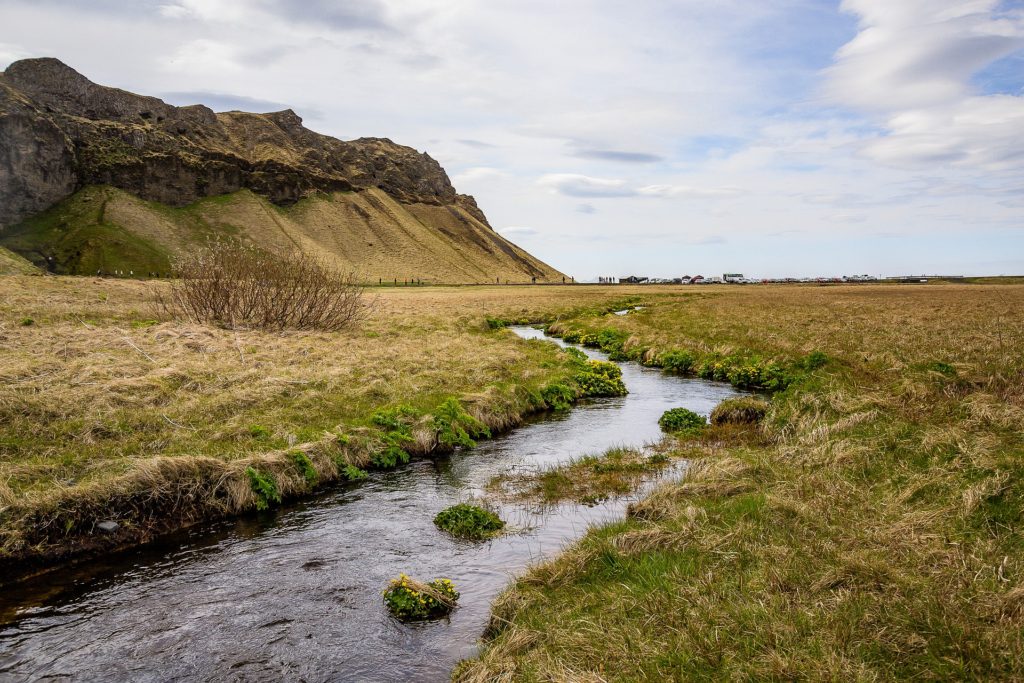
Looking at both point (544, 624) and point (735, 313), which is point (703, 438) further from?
point (735, 313)

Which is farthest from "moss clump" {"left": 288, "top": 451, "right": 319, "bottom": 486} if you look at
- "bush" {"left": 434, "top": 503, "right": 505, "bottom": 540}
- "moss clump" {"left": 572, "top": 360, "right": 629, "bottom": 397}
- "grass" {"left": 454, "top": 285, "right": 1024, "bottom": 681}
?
"moss clump" {"left": 572, "top": 360, "right": 629, "bottom": 397}

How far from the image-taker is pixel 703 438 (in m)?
17.4

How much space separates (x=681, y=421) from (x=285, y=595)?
1369 cm

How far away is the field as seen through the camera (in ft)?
38.0

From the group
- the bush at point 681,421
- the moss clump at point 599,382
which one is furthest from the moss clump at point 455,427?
the moss clump at point 599,382

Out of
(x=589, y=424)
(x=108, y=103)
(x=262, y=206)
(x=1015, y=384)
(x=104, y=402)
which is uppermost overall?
(x=108, y=103)

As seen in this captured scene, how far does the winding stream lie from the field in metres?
0.94

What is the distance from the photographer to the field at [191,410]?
1159 cm

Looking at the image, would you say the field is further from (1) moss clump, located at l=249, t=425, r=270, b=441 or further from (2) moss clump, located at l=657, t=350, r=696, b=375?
(2) moss clump, located at l=657, t=350, r=696, b=375

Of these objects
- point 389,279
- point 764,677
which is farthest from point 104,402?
point 389,279

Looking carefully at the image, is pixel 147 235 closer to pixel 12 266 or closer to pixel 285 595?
pixel 12 266

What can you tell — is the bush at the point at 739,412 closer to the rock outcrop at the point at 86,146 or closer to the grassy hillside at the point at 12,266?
the grassy hillside at the point at 12,266

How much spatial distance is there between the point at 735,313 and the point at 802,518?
42.2 meters

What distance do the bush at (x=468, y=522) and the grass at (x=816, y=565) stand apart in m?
2.31
